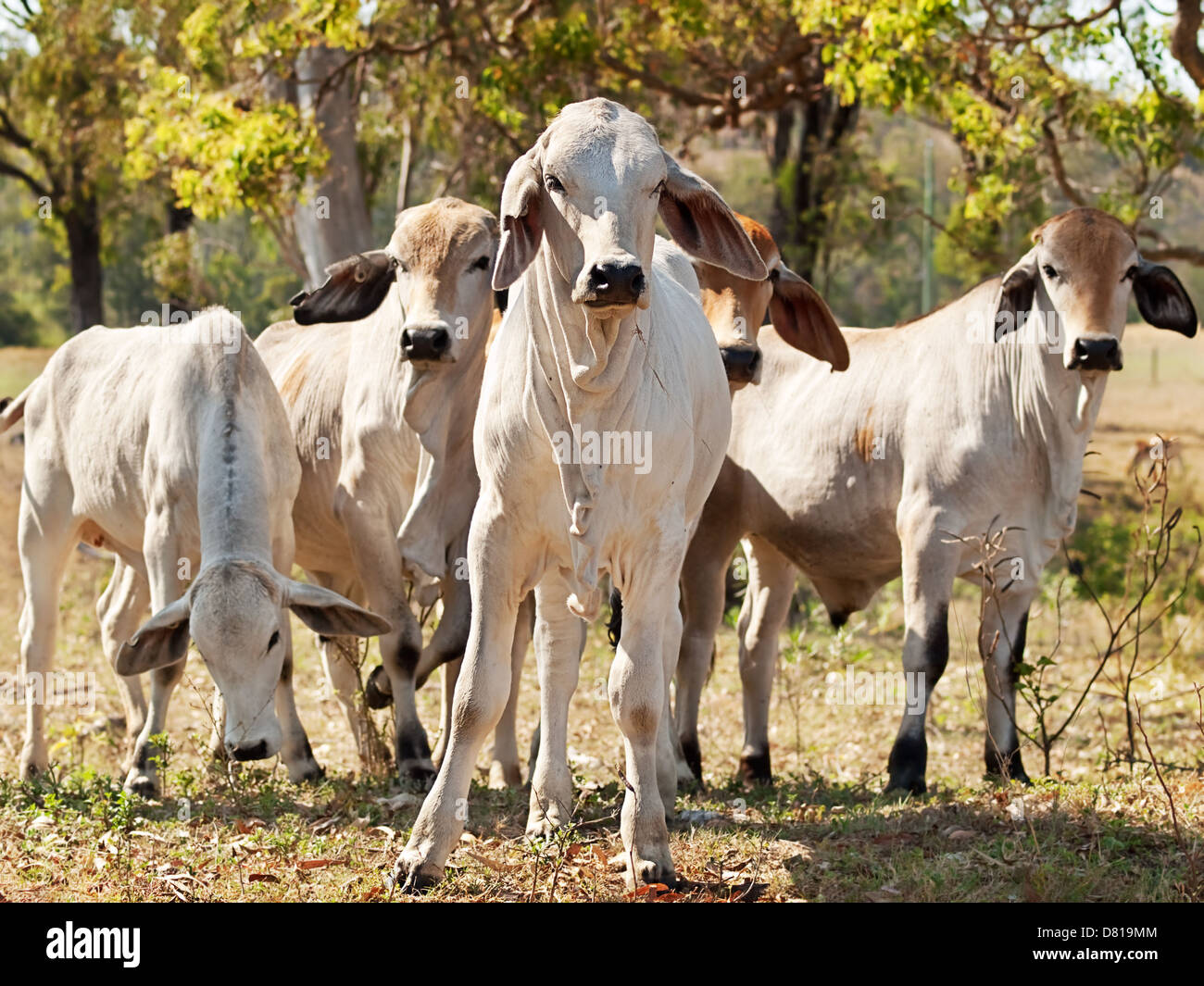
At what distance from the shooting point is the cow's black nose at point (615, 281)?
4.11 m

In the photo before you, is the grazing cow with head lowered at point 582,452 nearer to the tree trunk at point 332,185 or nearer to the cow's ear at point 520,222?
the cow's ear at point 520,222

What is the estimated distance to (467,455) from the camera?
6.60 meters

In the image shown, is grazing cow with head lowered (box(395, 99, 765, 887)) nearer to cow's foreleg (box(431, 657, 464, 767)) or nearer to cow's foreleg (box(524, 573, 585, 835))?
cow's foreleg (box(524, 573, 585, 835))

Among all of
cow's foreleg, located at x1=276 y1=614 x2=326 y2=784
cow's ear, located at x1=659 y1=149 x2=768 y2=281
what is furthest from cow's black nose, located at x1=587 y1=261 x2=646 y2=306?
cow's foreleg, located at x1=276 y1=614 x2=326 y2=784

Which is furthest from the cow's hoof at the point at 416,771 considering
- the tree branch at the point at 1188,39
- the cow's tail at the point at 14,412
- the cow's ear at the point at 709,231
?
the tree branch at the point at 1188,39

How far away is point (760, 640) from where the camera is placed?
301 inches

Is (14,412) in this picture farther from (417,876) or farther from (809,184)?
(809,184)

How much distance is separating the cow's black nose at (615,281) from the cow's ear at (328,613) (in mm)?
2213

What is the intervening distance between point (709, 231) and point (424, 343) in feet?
5.48

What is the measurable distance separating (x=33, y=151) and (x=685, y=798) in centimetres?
1288

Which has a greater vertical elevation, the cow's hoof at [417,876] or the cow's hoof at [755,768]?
the cow's hoof at [417,876]

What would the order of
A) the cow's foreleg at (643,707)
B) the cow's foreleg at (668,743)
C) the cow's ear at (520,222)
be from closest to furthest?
1. the cow's ear at (520,222)
2. the cow's foreleg at (643,707)
3. the cow's foreleg at (668,743)

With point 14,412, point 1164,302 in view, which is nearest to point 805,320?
point 1164,302
